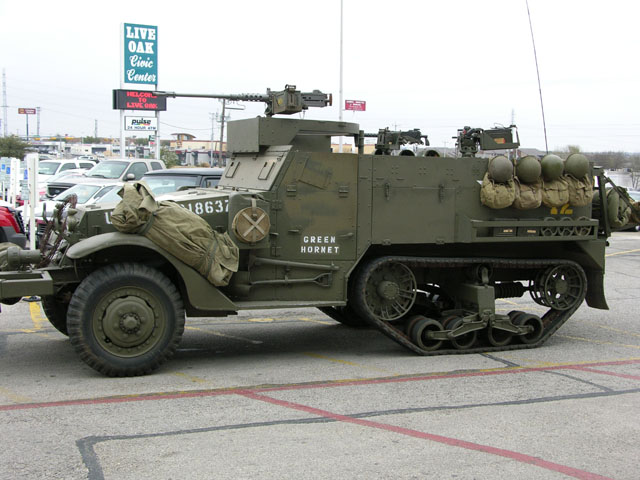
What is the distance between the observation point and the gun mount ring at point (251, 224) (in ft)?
24.1

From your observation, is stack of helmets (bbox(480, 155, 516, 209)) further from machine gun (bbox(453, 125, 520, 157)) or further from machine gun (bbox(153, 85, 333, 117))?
machine gun (bbox(153, 85, 333, 117))

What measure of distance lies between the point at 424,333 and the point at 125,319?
321 centimetres

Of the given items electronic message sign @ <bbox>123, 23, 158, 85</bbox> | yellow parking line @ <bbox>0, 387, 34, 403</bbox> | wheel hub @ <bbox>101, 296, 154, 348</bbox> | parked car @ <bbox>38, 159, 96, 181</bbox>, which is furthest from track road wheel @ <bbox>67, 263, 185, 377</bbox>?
electronic message sign @ <bbox>123, 23, 158, 85</bbox>

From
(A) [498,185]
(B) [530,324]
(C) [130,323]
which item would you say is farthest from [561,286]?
(C) [130,323]

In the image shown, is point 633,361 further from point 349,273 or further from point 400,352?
point 349,273

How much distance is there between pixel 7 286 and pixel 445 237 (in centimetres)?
443

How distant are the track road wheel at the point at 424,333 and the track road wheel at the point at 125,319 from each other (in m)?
2.57

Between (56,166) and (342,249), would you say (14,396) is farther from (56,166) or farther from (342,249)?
(56,166)

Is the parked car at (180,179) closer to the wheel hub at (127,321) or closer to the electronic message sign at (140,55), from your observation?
the wheel hub at (127,321)

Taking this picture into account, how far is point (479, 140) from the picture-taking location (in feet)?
28.6

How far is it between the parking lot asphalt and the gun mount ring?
1.30 m

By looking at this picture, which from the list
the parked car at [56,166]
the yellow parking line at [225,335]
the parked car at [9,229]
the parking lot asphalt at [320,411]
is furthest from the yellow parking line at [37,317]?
the parked car at [56,166]

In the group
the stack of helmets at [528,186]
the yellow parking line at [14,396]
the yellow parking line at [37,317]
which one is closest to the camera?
the yellow parking line at [14,396]

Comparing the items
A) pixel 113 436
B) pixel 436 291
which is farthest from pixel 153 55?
pixel 113 436
